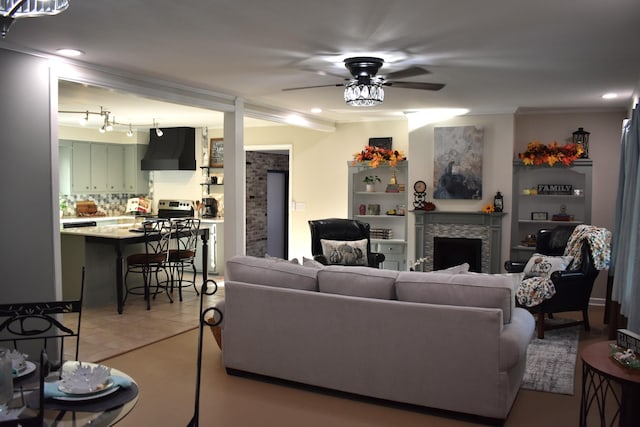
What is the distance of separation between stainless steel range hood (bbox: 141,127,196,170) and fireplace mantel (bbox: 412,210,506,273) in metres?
4.37

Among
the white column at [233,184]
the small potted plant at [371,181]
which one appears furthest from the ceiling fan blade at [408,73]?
the small potted plant at [371,181]

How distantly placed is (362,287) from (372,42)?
1.72 meters

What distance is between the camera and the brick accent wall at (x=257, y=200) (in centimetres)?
935

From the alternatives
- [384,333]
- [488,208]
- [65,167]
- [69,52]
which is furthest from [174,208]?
[384,333]

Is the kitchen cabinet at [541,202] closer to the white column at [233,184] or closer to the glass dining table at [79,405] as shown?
the white column at [233,184]

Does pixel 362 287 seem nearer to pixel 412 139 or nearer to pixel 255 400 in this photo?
pixel 255 400

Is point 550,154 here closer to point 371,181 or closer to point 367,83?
point 371,181

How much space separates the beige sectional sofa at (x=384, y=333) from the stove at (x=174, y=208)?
19.1 ft

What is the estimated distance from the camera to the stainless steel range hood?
9562mm

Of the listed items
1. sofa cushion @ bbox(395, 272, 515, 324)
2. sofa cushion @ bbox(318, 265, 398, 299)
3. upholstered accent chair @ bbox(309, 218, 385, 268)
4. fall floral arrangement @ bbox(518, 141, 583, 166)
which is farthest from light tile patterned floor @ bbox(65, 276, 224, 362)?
fall floral arrangement @ bbox(518, 141, 583, 166)

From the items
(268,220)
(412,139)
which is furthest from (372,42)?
(268,220)

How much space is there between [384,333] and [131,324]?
10.6 feet

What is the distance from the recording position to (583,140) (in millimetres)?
6902

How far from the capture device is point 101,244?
656cm
